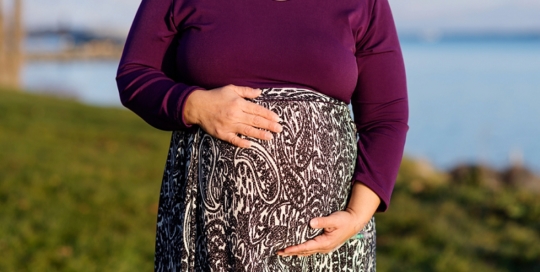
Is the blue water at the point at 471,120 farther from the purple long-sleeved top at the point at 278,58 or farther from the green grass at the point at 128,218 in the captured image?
the purple long-sleeved top at the point at 278,58

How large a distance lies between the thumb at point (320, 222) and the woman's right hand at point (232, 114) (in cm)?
25

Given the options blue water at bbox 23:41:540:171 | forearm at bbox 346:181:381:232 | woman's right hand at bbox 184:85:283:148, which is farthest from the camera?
→ blue water at bbox 23:41:540:171

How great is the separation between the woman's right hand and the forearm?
302mm

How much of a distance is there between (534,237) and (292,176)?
4728 millimetres

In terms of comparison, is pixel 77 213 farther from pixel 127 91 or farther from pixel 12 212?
pixel 127 91

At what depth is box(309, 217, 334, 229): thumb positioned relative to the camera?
174 centimetres

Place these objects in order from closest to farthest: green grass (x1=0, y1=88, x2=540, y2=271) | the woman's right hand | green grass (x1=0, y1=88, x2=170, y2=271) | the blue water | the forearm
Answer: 1. the woman's right hand
2. the forearm
3. green grass (x1=0, y1=88, x2=170, y2=271)
4. green grass (x1=0, y1=88, x2=540, y2=271)
5. the blue water

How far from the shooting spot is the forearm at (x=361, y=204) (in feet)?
5.95

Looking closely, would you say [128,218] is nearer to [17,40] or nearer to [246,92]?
[246,92]

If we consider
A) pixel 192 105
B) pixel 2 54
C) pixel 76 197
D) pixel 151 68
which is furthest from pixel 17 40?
pixel 192 105

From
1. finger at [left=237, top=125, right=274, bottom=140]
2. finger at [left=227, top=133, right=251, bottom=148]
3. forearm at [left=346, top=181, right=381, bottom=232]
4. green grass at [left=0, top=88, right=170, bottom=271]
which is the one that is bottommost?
green grass at [left=0, top=88, right=170, bottom=271]

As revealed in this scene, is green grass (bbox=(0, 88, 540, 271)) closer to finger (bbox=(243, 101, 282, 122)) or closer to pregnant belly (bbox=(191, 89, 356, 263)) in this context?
pregnant belly (bbox=(191, 89, 356, 263))

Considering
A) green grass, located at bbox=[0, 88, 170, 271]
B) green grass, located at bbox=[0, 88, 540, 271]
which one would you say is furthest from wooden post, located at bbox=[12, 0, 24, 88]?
green grass, located at bbox=[0, 88, 540, 271]

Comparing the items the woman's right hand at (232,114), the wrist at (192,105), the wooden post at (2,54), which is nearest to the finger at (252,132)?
the woman's right hand at (232,114)
